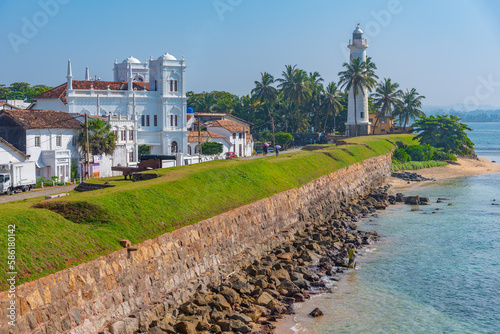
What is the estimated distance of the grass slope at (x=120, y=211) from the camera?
1720 cm

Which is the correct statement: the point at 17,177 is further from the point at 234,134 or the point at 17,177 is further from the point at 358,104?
the point at 358,104

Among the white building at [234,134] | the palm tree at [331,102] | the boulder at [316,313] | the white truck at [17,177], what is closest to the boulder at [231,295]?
the boulder at [316,313]

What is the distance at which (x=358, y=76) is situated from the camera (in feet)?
304

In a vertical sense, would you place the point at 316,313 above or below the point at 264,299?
below

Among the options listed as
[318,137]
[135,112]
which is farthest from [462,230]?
[318,137]

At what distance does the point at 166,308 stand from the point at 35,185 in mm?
26132

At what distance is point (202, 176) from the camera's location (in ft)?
104

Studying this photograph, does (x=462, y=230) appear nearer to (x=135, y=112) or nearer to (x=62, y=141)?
(x=62, y=141)

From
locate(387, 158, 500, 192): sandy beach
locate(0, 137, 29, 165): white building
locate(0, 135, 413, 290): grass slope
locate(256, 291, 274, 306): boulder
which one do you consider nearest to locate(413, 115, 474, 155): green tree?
locate(387, 158, 500, 192): sandy beach

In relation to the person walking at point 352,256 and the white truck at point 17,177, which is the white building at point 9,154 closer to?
the white truck at point 17,177

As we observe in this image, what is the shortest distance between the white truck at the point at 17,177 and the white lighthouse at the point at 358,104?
64550mm

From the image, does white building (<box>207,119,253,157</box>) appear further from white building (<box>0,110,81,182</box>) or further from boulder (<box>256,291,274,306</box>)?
boulder (<box>256,291,274,306</box>)

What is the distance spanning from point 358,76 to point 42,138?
57929mm

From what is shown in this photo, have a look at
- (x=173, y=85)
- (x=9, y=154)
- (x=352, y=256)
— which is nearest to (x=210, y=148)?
(x=173, y=85)
